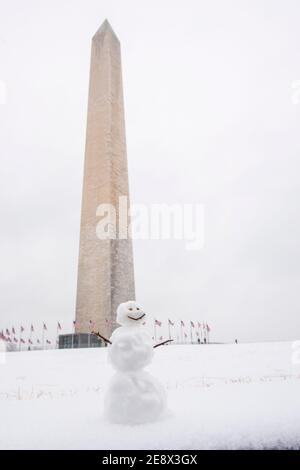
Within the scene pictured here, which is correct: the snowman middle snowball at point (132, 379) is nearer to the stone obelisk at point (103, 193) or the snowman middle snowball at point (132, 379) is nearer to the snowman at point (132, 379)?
the snowman at point (132, 379)

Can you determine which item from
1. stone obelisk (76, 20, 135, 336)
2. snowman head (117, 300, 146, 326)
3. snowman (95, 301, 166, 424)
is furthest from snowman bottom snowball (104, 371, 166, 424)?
stone obelisk (76, 20, 135, 336)

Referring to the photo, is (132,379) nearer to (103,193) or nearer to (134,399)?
(134,399)

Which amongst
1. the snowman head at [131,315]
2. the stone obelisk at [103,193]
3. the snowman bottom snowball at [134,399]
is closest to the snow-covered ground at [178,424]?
the snowman bottom snowball at [134,399]

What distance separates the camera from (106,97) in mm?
18453

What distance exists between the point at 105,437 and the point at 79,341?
14214mm

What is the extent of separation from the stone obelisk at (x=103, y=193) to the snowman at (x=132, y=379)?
12630 mm

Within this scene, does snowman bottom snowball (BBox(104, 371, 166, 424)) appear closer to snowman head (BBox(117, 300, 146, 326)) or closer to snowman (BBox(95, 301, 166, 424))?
snowman (BBox(95, 301, 166, 424))

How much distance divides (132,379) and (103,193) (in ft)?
48.4

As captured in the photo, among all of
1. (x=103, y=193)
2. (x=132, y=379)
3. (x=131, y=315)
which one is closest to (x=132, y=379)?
(x=132, y=379)

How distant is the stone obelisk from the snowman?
12.6 m

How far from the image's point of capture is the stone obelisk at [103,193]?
16.2m

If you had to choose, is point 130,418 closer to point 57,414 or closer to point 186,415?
point 186,415

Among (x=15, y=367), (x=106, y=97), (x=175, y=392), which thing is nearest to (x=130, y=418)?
(x=175, y=392)
